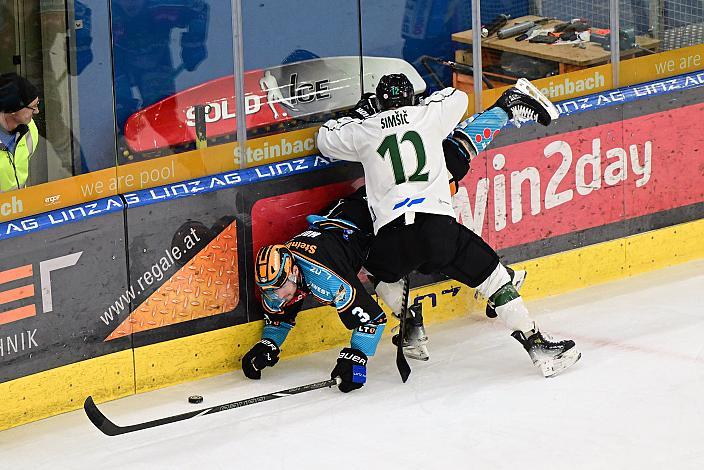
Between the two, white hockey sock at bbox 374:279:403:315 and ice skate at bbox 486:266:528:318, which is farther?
ice skate at bbox 486:266:528:318

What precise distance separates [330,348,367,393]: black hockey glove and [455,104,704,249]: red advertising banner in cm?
111

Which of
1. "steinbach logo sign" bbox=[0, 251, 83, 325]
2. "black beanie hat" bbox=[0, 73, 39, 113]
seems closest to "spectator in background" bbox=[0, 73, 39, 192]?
"black beanie hat" bbox=[0, 73, 39, 113]

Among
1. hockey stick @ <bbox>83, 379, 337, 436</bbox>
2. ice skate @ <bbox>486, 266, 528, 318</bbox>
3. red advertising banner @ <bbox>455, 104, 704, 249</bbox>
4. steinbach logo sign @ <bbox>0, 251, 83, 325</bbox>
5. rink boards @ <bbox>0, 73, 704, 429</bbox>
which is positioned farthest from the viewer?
red advertising banner @ <bbox>455, 104, 704, 249</bbox>

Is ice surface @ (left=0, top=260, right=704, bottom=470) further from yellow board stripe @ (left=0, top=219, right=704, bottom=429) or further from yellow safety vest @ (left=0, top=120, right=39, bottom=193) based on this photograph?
yellow safety vest @ (left=0, top=120, right=39, bottom=193)

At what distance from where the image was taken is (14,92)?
5.50 metres

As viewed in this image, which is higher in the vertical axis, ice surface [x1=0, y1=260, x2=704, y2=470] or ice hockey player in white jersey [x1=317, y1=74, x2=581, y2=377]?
ice hockey player in white jersey [x1=317, y1=74, x2=581, y2=377]

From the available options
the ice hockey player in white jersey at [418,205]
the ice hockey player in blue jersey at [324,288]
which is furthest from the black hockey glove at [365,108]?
the ice hockey player in blue jersey at [324,288]

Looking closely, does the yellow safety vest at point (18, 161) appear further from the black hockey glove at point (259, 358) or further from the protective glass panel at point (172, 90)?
the black hockey glove at point (259, 358)

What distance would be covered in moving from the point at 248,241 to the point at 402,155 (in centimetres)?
75

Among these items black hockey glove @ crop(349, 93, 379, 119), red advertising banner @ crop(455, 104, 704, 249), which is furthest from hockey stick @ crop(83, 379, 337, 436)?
red advertising banner @ crop(455, 104, 704, 249)

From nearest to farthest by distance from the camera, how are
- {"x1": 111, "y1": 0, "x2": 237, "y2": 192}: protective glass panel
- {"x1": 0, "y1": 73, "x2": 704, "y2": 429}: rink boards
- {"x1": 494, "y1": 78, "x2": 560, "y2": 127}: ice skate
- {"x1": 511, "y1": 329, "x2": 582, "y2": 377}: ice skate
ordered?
{"x1": 0, "y1": 73, "x2": 704, "y2": 429}: rink boards → {"x1": 111, "y1": 0, "x2": 237, "y2": 192}: protective glass panel → {"x1": 511, "y1": 329, "x2": 582, "y2": 377}: ice skate → {"x1": 494, "y1": 78, "x2": 560, "y2": 127}: ice skate

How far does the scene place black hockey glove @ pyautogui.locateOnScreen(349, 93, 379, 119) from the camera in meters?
6.00

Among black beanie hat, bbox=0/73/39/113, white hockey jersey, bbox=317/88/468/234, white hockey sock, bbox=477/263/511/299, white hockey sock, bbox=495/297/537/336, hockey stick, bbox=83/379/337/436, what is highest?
black beanie hat, bbox=0/73/39/113

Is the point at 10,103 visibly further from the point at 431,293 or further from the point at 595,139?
the point at 595,139
